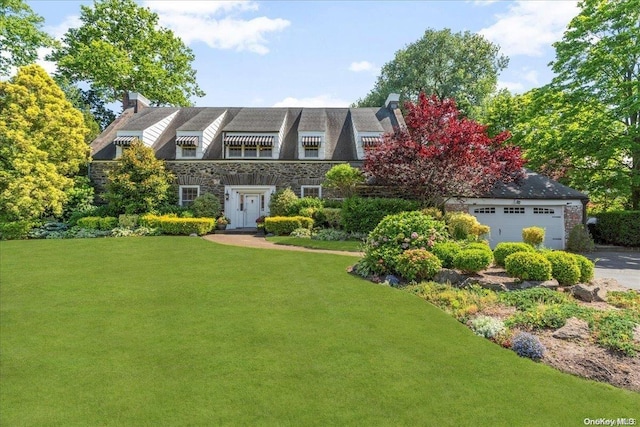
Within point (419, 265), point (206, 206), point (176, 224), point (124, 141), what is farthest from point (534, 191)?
point (124, 141)

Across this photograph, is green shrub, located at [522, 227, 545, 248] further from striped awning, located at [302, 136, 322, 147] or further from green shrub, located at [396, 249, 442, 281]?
striped awning, located at [302, 136, 322, 147]

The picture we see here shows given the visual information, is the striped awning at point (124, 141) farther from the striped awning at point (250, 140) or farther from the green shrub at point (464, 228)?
the green shrub at point (464, 228)

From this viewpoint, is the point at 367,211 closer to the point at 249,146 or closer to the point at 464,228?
the point at 464,228

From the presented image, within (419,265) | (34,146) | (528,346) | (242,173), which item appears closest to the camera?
(528,346)

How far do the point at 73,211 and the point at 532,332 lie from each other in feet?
78.0

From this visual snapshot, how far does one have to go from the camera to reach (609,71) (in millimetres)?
20422

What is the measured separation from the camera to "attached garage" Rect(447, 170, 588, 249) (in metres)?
18.8

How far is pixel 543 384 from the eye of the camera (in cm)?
530

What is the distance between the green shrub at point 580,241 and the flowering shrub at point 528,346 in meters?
14.7

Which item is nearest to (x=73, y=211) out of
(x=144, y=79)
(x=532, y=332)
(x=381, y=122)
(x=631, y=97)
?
(x=144, y=79)

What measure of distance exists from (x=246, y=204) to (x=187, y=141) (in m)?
5.58

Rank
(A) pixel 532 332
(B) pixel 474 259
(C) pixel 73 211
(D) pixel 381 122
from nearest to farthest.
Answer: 1. (A) pixel 532 332
2. (B) pixel 474 259
3. (C) pixel 73 211
4. (D) pixel 381 122

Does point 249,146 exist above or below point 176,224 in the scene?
above

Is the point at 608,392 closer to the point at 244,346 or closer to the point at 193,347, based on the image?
the point at 244,346
